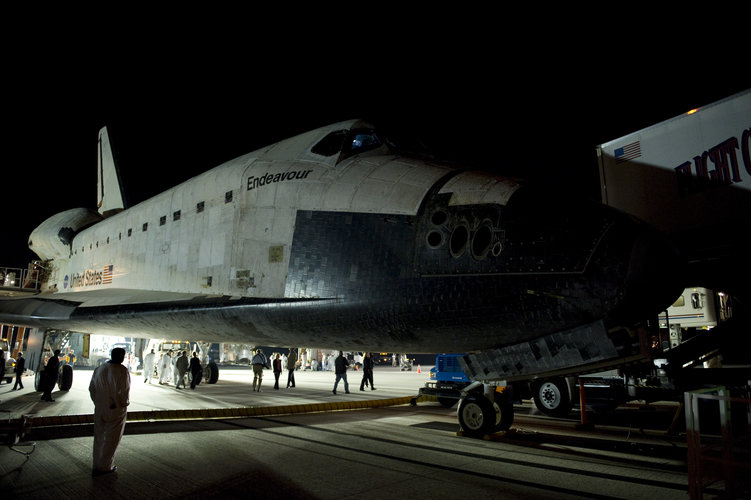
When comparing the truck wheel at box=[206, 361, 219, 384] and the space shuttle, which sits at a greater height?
the space shuttle

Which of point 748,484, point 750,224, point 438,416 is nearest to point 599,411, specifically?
point 438,416

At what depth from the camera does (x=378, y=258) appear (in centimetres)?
399

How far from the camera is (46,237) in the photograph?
1101cm

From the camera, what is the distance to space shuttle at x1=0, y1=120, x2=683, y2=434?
331cm

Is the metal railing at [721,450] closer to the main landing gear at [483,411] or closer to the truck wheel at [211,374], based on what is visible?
the main landing gear at [483,411]

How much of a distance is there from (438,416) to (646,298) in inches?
241

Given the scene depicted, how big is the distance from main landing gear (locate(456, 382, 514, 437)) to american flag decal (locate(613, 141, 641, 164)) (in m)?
4.64

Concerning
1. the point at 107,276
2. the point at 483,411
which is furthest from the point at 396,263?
the point at 107,276

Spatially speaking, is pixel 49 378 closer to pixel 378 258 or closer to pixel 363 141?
pixel 363 141

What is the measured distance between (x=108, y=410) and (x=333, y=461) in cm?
217

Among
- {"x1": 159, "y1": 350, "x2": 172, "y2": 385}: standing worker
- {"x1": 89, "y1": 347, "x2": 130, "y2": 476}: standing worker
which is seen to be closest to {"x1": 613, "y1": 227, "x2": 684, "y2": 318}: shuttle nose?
{"x1": 89, "y1": 347, "x2": 130, "y2": 476}: standing worker

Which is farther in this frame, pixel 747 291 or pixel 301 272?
pixel 747 291

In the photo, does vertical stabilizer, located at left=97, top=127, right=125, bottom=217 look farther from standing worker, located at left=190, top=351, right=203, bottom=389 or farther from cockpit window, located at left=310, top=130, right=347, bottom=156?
cockpit window, located at left=310, top=130, right=347, bottom=156

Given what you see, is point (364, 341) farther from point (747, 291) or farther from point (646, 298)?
point (747, 291)
